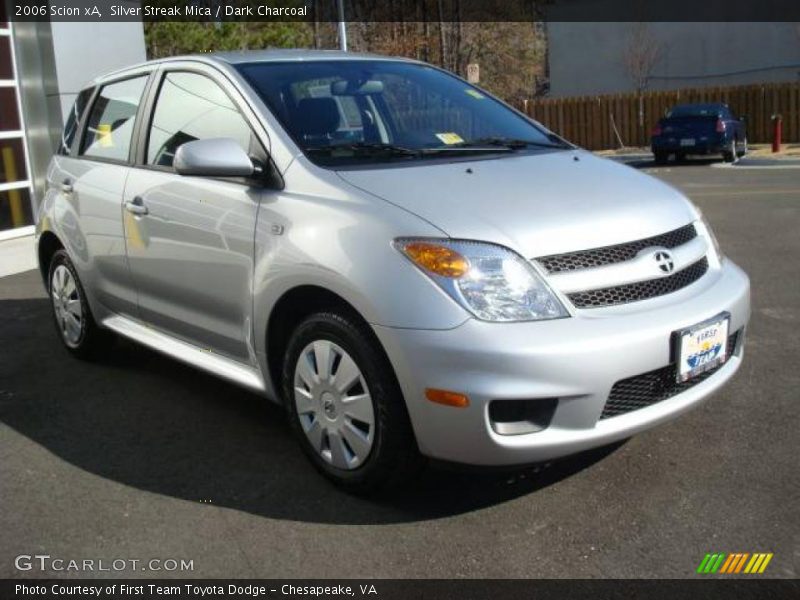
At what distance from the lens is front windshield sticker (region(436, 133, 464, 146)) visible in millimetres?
4016

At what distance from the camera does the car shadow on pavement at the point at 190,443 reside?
342 centimetres

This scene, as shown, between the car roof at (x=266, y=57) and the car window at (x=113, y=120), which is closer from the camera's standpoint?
the car roof at (x=266, y=57)

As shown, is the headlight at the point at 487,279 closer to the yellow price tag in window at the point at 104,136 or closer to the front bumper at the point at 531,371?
the front bumper at the point at 531,371

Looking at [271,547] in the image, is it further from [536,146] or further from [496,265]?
[536,146]

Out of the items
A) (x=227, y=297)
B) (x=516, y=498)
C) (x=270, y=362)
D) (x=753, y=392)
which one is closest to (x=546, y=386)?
(x=516, y=498)

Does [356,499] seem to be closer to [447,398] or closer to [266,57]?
[447,398]

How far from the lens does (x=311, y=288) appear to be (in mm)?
3375

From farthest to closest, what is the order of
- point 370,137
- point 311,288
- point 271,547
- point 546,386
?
point 370,137, point 311,288, point 271,547, point 546,386

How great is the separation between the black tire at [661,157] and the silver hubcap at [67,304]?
17896 mm

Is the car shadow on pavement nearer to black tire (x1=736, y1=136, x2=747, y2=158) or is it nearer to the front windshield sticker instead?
the front windshield sticker

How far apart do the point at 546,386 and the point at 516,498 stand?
69cm

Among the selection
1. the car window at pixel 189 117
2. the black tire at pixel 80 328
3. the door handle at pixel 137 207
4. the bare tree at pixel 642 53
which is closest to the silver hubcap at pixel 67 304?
the black tire at pixel 80 328

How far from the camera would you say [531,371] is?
2895mm

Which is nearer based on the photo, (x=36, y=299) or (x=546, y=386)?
(x=546, y=386)
